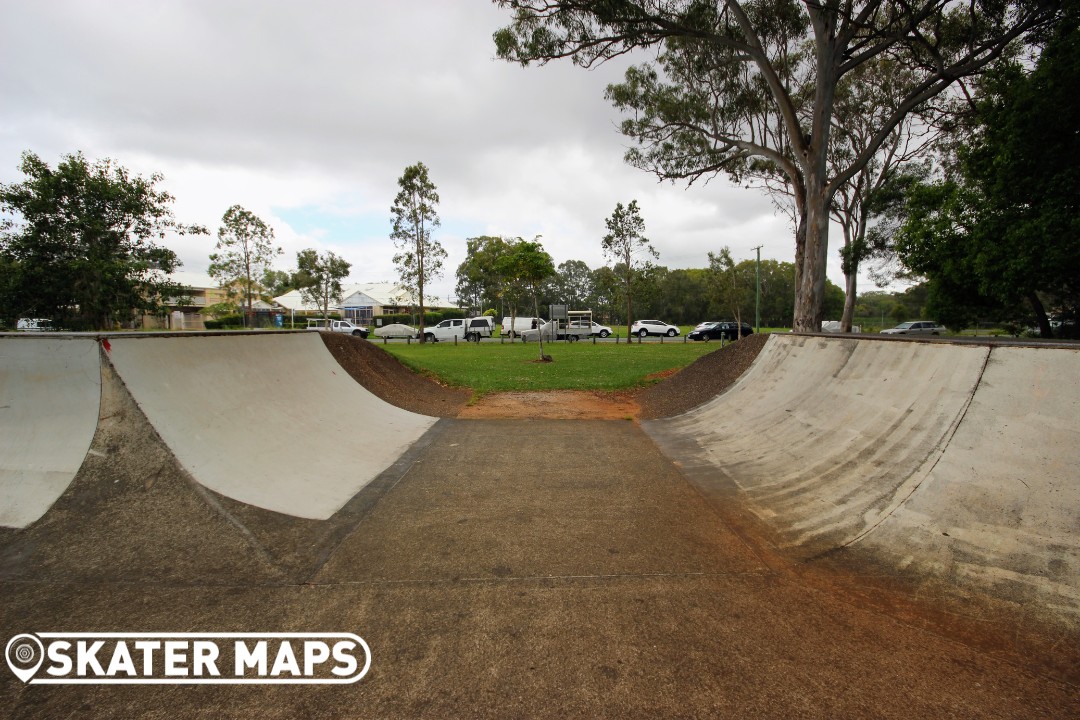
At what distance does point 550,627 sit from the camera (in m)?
2.51

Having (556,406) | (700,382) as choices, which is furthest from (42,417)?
(700,382)

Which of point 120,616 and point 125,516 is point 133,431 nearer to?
point 125,516

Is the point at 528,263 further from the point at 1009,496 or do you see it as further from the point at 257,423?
the point at 1009,496

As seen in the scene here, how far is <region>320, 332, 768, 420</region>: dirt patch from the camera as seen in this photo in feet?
29.6

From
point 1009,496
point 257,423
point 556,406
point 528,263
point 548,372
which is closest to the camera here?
point 1009,496

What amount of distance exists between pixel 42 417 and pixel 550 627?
15.5 feet

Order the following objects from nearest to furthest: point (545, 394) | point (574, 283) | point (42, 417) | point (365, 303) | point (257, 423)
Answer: point (42, 417) < point (257, 423) < point (545, 394) < point (365, 303) < point (574, 283)

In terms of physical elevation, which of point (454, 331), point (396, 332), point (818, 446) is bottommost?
point (818, 446)

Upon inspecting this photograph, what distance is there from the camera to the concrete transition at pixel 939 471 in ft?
9.28

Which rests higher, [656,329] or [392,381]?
[656,329]

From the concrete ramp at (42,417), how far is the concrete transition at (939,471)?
5613 mm

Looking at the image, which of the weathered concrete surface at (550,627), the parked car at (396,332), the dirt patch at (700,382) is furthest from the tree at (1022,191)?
the parked car at (396,332)

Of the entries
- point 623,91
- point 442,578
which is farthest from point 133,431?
point 623,91

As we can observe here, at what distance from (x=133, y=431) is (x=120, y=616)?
218 centimetres
